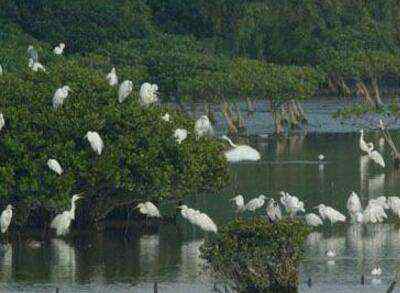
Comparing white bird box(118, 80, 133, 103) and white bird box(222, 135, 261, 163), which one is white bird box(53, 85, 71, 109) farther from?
white bird box(222, 135, 261, 163)

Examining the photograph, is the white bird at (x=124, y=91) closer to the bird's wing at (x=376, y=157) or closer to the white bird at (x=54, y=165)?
the white bird at (x=54, y=165)

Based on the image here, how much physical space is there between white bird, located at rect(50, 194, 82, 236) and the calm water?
0.28 m

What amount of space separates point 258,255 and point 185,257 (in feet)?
18.5

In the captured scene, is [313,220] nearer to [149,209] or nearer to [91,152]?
[149,209]

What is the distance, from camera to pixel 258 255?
27859 mm

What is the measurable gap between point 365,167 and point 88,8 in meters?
30.0

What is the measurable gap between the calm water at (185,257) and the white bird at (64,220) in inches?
11.0

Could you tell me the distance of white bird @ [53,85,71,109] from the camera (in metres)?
36.6

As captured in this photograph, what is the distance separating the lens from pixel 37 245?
3484 cm

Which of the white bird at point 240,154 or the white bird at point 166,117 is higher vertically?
the white bird at point 240,154

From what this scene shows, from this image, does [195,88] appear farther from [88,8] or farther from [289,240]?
[289,240]

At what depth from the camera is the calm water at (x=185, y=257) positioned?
29922mm

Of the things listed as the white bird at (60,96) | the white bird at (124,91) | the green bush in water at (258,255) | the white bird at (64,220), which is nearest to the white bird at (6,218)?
the white bird at (64,220)

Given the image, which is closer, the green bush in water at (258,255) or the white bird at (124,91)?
the green bush in water at (258,255)
